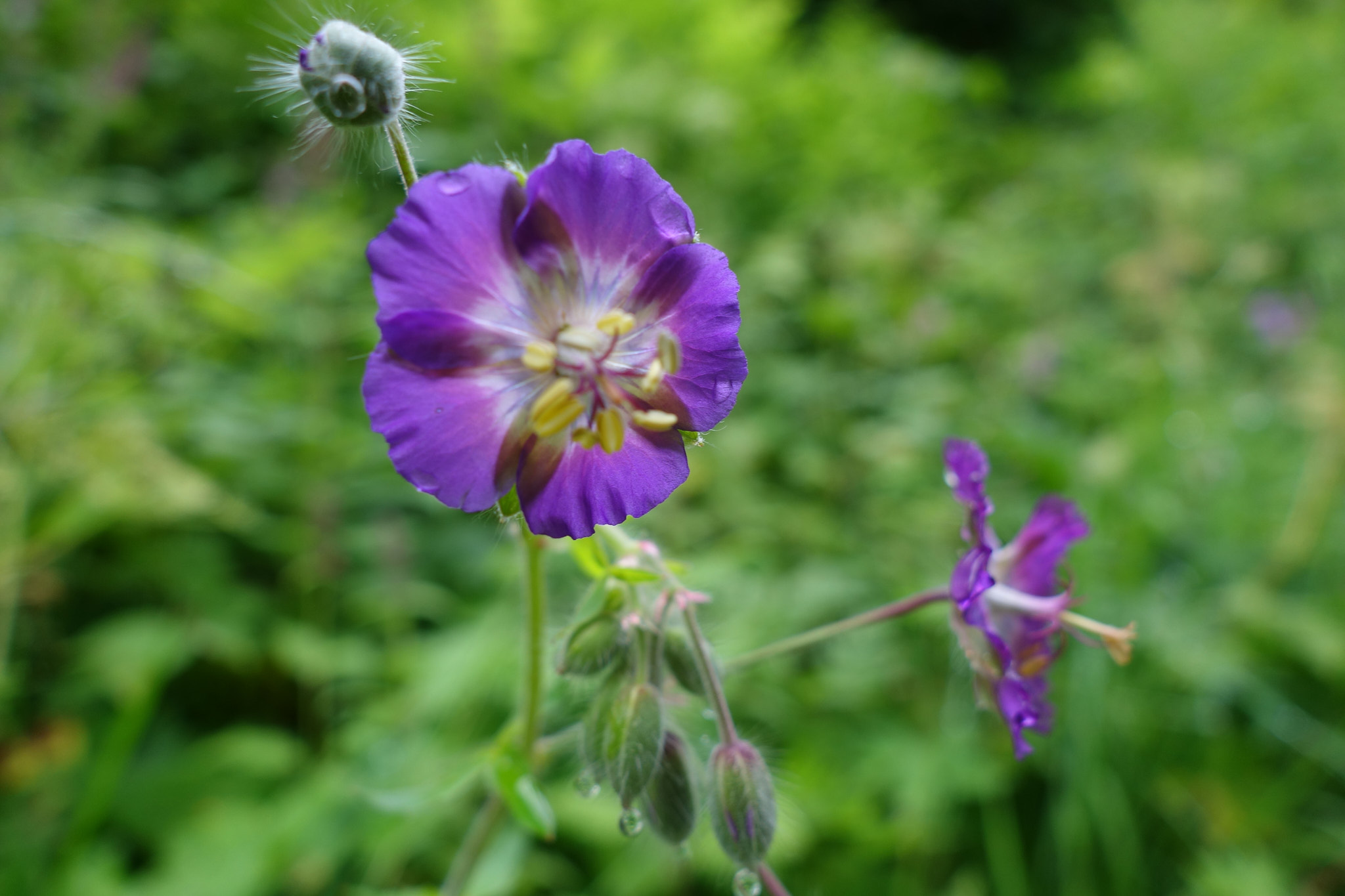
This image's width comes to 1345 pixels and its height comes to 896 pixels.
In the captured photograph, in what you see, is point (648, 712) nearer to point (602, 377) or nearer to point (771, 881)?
point (771, 881)

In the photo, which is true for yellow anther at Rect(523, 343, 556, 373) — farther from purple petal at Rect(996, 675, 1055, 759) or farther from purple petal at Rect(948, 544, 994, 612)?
purple petal at Rect(996, 675, 1055, 759)

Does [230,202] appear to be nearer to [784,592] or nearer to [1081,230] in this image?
[784,592]

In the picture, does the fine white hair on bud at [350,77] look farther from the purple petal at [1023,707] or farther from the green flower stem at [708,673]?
the purple petal at [1023,707]

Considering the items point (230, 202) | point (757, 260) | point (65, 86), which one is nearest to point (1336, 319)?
point (757, 260)

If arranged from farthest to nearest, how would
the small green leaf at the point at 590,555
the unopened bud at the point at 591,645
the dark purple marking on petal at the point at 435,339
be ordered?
1. the small green leaf at the point at 590,555
2. the unopened bud at the point at 591,645
3. the dark purple marking on petal at the point at 435,339

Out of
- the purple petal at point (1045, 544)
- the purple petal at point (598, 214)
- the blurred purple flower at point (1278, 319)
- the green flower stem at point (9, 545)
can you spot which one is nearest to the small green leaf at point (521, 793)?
the purple petal at point (598, 214)

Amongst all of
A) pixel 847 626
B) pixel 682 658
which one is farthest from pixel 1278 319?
pixel 682 658

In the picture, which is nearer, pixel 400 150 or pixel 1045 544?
pixel 400 150
